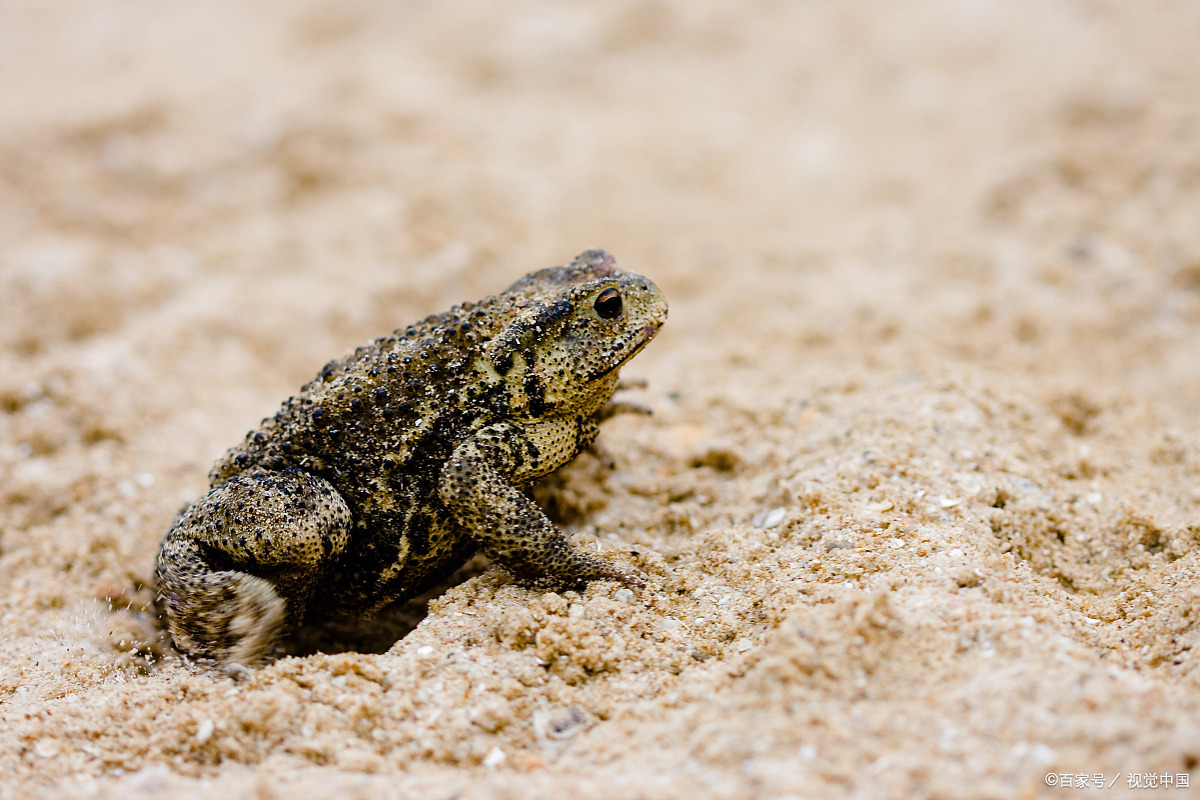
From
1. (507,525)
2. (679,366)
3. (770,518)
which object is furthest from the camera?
(679,366)

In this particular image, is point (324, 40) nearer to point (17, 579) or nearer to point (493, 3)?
point (493, 3)

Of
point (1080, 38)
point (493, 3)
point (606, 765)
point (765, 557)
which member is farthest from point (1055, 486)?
point (493, 3)

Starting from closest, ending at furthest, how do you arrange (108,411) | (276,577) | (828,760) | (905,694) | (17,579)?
(828,760)
(905,694)
(276,577)
(17,579)
(108,411)

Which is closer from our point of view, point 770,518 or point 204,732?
point 204,732

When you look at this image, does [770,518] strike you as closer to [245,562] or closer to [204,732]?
[245,562]

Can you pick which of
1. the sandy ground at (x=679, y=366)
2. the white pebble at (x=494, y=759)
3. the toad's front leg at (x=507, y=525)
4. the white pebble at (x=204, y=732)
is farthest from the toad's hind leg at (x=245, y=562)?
the white pebble at (x=494, y=759)

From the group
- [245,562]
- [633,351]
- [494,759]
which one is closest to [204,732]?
[245,562]

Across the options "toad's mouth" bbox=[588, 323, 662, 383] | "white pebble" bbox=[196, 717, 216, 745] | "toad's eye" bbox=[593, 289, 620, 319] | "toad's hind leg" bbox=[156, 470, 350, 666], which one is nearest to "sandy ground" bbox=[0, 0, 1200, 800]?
"white pebble" bbox=[196, 717, 216, 745]

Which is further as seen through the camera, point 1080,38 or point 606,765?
point 1080,38

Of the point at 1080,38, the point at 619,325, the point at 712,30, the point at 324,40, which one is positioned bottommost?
the point at 619,325
